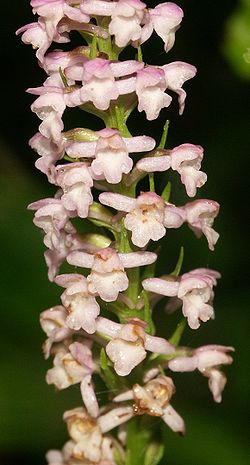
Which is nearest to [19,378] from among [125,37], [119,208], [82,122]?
[82,122]

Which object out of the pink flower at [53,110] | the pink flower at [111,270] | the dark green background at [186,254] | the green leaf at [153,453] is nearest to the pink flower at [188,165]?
the pink flower at [111,270]

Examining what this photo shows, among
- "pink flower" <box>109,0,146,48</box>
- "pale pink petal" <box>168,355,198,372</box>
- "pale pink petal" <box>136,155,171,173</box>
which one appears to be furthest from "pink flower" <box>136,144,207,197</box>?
"pale pink petal" <box>168,355,198,372</box>

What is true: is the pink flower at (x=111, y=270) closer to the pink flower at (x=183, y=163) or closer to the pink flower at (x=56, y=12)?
the pink flower at (x=183, y=163)

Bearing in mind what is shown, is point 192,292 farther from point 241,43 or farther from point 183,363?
point 241,43

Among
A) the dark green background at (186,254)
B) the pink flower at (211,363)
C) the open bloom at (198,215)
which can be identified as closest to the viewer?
the open bloom at (198,215)

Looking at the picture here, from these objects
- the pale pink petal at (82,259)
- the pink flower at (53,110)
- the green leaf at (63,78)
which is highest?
the green leaf at (63,78)
